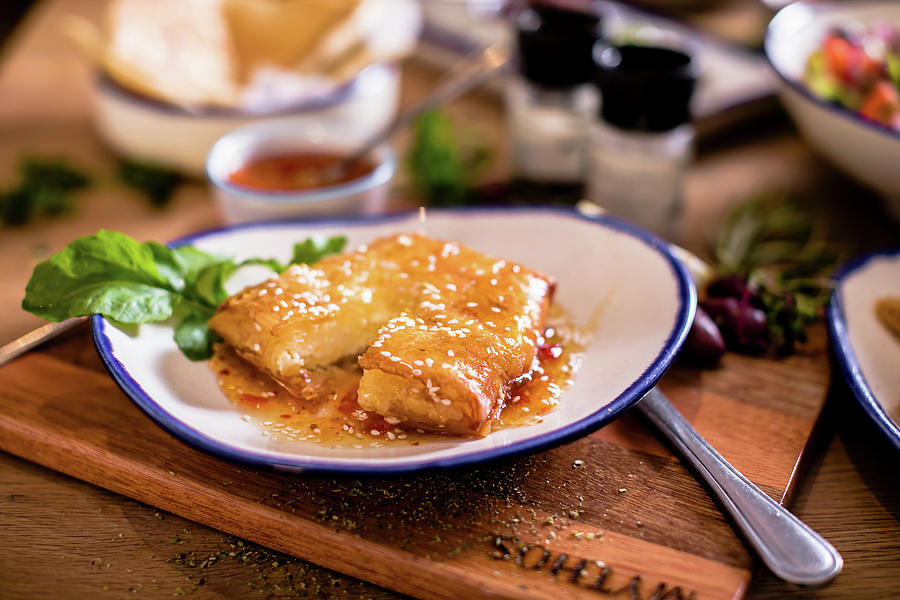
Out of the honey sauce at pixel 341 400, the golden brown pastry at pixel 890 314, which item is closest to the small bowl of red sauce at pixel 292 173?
the honey sauce at pixel 341 400

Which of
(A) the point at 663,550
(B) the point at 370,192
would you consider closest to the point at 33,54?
(B) the point at 370,192

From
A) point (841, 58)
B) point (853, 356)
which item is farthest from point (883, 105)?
point (853, 356)

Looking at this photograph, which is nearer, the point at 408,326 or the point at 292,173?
the point at 408,326

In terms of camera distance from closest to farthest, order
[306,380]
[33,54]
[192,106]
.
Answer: [306,380], [192,106], [33,54]

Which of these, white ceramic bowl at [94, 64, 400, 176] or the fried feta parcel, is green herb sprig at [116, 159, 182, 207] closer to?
white ceramic bowl at [94, 64, 400, 176]

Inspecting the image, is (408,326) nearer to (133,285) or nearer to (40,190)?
(133,285)

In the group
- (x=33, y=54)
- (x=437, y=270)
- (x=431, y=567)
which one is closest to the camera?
(x=431, y=567)

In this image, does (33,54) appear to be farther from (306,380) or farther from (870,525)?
(870,525)
